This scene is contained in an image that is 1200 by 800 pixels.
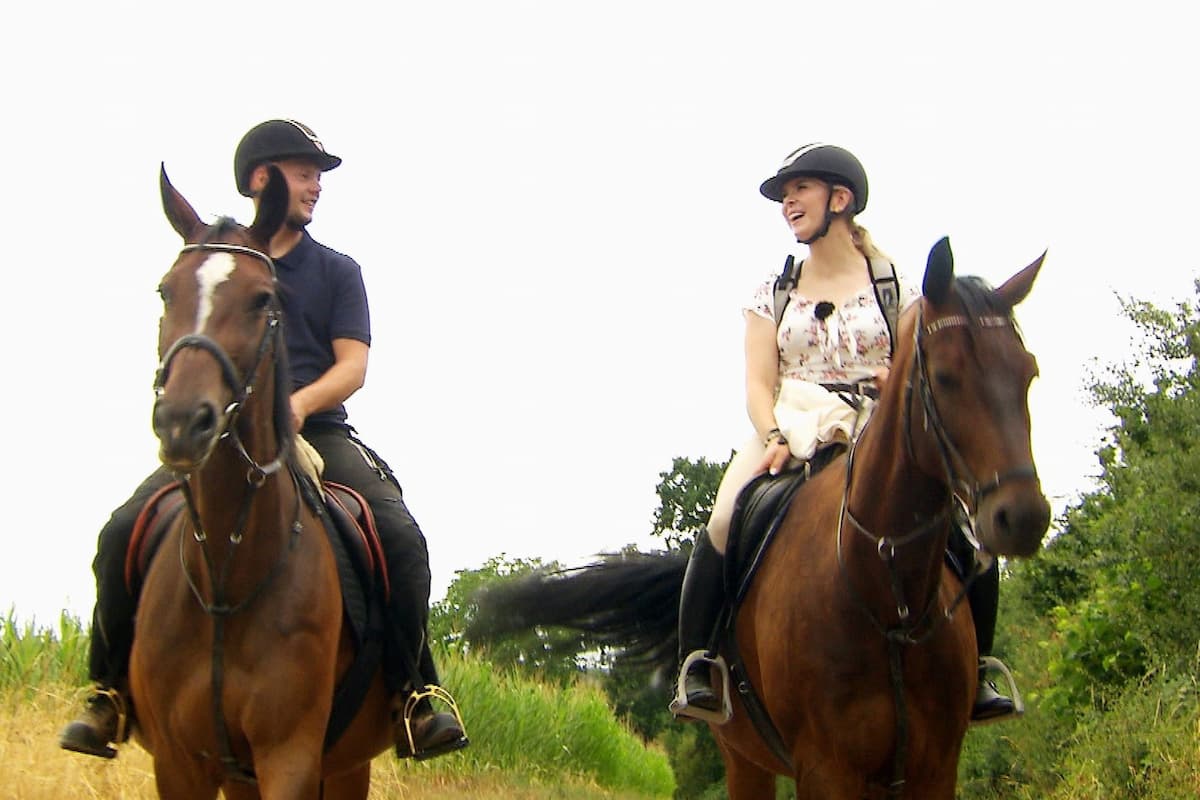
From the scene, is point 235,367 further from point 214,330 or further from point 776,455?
point 776,455

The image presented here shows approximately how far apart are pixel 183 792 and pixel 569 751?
1512cm

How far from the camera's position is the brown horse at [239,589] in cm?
576

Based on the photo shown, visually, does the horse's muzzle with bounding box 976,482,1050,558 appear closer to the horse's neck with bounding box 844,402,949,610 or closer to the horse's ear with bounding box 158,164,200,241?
the horse's neck with bounding box 844,402,949,610

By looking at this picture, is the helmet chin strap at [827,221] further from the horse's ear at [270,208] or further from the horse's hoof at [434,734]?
the horse's hoof at [434,734]

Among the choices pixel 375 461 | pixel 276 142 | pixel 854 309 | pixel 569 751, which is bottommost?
pixel 569 751

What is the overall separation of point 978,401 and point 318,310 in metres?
3.37

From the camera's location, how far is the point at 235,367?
5.58 meters

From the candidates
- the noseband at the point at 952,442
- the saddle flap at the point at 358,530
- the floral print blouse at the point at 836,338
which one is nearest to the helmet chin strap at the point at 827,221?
the floral print blouse at the point at 836,338

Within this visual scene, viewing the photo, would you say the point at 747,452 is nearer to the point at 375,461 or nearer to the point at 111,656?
the point at 375,461

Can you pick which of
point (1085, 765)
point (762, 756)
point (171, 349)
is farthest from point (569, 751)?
point (171, 349)

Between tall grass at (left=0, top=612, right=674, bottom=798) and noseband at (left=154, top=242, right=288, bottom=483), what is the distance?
498 cm

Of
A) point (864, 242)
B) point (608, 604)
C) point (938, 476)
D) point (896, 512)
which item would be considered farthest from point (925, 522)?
point (608, 604)

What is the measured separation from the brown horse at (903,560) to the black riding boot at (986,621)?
340 millimetres

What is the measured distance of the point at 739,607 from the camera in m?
7.44
